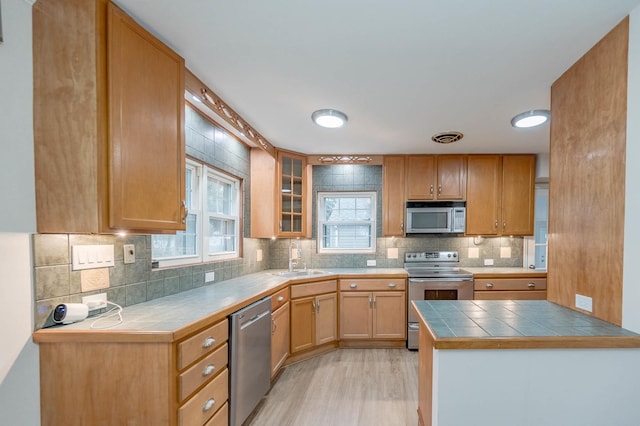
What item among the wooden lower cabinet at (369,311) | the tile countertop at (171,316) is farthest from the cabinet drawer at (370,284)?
the tile countertop at (171,316)

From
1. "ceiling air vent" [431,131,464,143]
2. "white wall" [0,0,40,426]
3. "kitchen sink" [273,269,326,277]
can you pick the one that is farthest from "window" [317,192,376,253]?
"white wall" [0,0,40,426]

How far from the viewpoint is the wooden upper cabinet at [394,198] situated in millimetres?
3672

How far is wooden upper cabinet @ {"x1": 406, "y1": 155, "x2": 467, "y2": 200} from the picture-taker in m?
3.63

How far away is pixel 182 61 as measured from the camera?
1620 millimetres

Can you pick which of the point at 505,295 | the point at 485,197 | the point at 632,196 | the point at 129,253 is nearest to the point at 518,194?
the point at 485,197

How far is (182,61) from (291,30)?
0.65m

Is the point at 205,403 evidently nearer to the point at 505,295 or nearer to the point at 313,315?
the point at 313,315

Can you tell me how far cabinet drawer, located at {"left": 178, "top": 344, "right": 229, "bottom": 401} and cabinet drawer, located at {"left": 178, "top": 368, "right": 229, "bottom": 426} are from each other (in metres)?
0.04

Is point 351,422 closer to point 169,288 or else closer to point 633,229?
point 169,288

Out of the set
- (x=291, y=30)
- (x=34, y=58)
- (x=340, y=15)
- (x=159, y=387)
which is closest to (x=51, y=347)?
(x=159, y=387)

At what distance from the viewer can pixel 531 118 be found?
2406mm

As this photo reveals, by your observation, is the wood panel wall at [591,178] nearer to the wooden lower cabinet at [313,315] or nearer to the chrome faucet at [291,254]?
the wooden lower cabinet at [313,315]

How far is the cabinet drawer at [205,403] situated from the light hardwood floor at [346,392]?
57 cm

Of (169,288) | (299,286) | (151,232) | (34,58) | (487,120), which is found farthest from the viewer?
(299,286)
